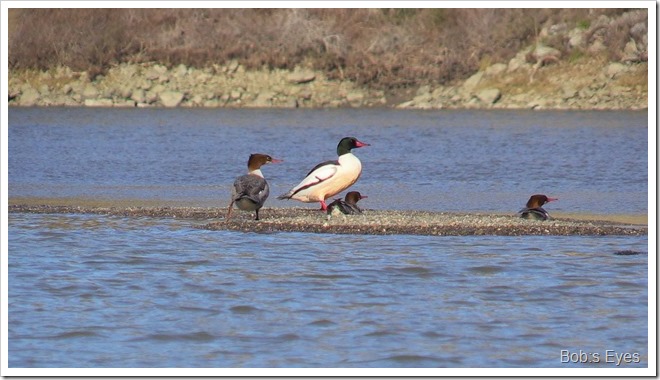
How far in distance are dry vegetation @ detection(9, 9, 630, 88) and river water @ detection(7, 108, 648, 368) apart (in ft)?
80.6

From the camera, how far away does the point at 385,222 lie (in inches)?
564

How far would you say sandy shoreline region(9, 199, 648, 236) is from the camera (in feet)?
45.9

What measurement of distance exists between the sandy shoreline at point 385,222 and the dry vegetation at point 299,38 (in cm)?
3064

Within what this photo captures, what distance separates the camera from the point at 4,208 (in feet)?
33.0

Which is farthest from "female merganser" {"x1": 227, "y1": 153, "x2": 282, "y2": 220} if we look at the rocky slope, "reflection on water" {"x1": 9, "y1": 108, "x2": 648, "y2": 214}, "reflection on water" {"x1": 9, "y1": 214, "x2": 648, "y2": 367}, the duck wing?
the rocky slope

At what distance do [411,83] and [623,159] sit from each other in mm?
21918

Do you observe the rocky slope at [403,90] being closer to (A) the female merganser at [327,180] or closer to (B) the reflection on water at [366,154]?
(B) the reflection on water at [366,154]

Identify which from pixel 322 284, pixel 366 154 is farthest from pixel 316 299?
pixel 366 154

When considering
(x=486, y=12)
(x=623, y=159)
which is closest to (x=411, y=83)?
(x=486, y=12)

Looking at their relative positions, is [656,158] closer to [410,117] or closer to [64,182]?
[64,182]

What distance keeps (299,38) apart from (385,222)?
112ft

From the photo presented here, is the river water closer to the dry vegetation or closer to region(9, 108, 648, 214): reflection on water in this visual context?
region(9, 108, 648, 214): reflection on water

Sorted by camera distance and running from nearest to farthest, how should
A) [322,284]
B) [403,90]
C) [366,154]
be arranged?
[322,284]
[366,154]
[403,90]

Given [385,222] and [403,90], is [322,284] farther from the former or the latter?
[403,90]
